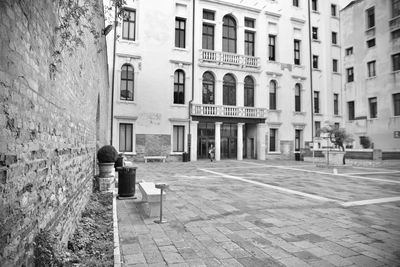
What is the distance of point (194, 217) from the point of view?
5504mm

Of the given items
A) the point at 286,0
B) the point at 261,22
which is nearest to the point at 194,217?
the point at 261,22

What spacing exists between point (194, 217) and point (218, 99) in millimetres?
18408

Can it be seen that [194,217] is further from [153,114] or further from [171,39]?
[171,39]

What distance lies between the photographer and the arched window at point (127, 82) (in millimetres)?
20406

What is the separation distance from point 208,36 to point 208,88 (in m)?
4.81

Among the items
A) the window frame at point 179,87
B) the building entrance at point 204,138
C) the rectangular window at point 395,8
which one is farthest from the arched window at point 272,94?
the rectangular window at point 395,8

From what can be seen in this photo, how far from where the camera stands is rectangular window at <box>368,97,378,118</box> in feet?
87.5

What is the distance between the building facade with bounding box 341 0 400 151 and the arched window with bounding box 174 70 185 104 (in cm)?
1626

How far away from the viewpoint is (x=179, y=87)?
22328mm

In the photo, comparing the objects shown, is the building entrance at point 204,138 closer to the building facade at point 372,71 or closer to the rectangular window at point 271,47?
the rectangular window at point 271,47

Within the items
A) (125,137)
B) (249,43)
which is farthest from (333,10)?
(125,137)

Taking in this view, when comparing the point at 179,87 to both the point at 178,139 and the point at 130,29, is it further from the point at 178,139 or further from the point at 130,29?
the point at 130,29

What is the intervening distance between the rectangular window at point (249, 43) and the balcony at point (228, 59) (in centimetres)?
104

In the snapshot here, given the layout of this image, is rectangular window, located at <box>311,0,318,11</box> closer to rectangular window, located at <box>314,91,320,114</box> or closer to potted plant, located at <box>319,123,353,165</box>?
rectangular window, located at <box>314,91,320,114</box>
